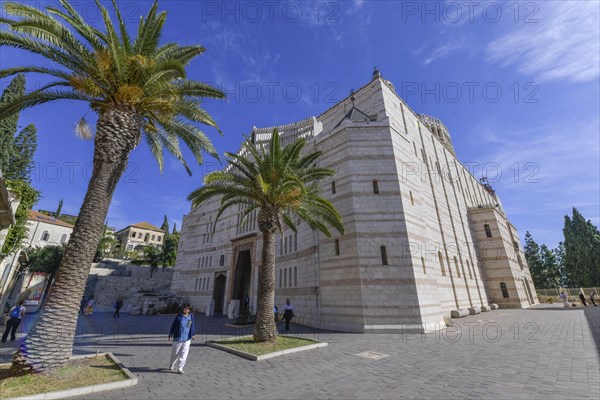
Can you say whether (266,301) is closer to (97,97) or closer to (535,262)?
(97,97)

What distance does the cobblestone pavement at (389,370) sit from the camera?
5570 millimetres

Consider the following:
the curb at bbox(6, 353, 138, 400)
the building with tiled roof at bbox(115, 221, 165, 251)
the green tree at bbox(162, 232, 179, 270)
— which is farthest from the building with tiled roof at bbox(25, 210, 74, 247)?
the curb at bbox(6, 353, 138, 400)

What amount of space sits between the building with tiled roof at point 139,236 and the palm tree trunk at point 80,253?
79.4 meters

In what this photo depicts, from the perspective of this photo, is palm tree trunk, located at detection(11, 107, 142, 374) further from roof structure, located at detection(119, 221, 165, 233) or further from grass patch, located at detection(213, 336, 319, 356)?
roof structure, located at detection(119, 221, 165, 233)

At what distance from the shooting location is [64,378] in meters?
6.06

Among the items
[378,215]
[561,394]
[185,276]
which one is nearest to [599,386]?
[561,394]

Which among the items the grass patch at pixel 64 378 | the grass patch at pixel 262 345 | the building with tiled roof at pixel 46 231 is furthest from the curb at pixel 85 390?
the building with tiled roof at pixel 46 231

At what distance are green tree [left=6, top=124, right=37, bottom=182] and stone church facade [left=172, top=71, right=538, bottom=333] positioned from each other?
2001 centimetres

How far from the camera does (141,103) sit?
8.52 metres

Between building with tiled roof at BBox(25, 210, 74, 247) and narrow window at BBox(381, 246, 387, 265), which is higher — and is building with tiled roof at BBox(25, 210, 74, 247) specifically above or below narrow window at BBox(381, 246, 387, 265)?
above

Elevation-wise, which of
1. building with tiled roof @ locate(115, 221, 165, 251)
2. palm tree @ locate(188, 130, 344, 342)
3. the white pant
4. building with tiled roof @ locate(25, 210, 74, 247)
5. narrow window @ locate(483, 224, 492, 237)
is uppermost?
building with tiled roof @ locate(115, 221, 165, 251)

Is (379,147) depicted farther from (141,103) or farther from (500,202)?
(500,202)

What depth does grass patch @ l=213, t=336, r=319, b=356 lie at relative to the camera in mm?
9383

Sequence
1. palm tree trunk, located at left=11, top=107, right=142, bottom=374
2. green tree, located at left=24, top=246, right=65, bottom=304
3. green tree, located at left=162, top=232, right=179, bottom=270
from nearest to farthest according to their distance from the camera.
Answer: palm tree trunk, located at left=11, top=107, right=142, bottom=374, green tree, located at left=24, top=246, right=65, bottom=304, green tree, located at left=162, top=232, right=179, bottom=270
